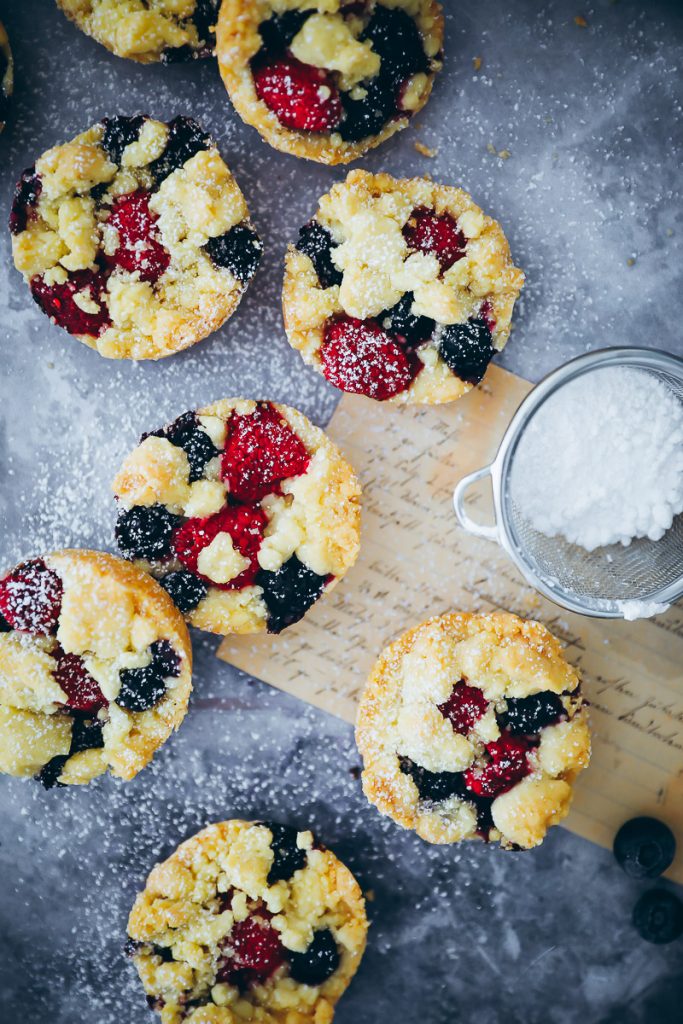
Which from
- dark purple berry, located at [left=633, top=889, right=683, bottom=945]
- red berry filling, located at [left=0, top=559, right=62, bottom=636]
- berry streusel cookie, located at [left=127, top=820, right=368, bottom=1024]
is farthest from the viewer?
dark purple berry, located at [left=633, top=889, right=683, bottom=945]

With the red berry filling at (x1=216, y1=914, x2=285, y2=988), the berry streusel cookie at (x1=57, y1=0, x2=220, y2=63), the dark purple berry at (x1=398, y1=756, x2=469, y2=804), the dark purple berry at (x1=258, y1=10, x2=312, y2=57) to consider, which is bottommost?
the red berry filling at (x1=216, y1=914, x2=285, y2=988)

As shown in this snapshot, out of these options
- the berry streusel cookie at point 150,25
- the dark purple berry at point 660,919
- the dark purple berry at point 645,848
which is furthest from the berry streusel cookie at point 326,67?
the dark purple berry at point 660,919

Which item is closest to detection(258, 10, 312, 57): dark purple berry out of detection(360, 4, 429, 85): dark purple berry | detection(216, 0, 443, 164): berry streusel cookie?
detection(216, 0, 443, 164): berry streusel cookie

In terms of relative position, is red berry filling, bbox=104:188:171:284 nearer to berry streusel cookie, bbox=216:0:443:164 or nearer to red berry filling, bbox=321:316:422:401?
berry streusel cookie, bbox=216:0:443:164

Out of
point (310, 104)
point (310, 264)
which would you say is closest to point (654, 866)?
point (310, 264)

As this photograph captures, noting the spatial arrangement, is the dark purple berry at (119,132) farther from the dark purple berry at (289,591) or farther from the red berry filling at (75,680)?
the red berry filling at (75,680)
